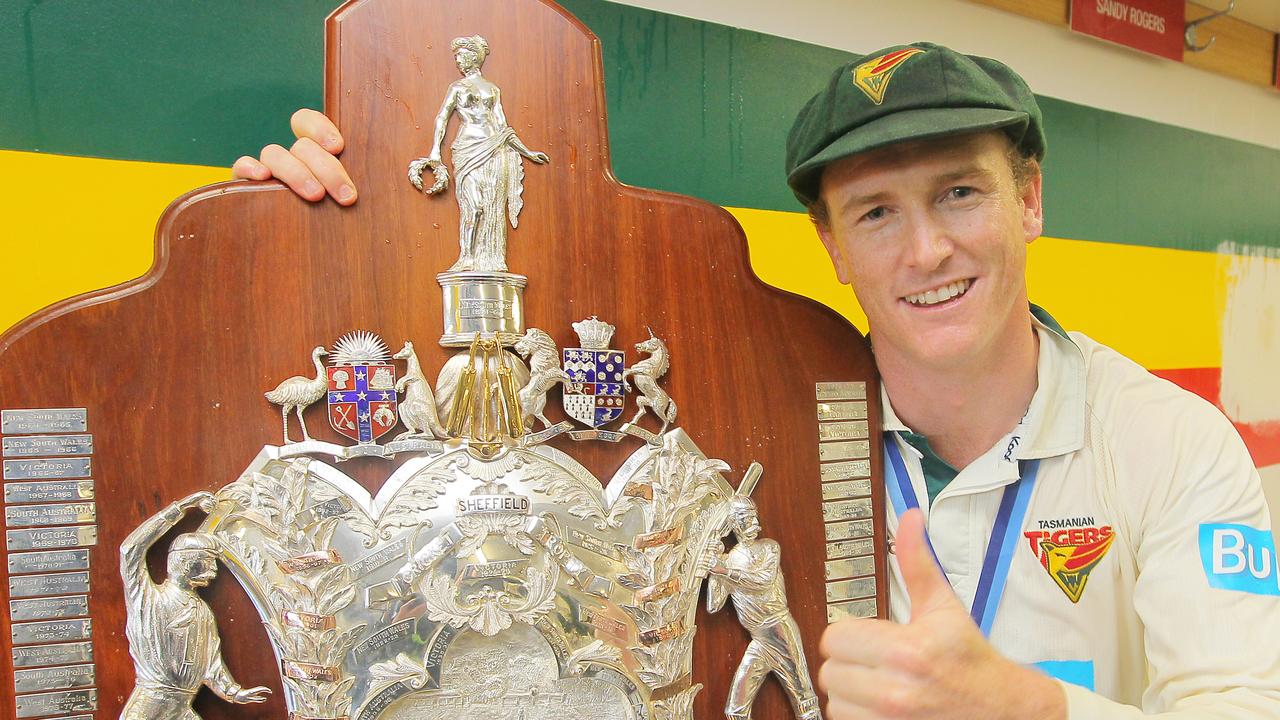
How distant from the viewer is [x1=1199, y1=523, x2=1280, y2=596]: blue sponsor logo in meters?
1.00

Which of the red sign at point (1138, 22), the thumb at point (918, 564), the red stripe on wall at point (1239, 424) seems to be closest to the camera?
the thumb at point (918, 564)

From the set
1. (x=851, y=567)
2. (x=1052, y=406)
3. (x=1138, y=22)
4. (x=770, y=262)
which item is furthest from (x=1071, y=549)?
(x=1138, y=22)

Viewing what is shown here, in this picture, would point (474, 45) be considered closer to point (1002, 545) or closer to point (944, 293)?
point (944, 293)

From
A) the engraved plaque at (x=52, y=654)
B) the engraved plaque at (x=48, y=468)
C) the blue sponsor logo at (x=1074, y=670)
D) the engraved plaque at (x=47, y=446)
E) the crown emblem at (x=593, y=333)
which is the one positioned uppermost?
the crown emblem at (x=593, y=333)

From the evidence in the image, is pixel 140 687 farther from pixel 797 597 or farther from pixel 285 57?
pixel 285 57

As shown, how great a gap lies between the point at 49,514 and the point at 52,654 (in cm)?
14

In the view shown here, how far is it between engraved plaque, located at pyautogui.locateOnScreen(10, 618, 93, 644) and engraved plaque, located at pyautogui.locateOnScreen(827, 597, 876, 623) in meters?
0.86

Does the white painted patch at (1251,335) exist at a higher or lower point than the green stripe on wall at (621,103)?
lower

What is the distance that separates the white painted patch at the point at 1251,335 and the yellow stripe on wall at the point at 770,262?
50 millimetres

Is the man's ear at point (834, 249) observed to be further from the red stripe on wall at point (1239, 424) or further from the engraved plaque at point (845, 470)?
the red stripe on wall at point (1239, 424)

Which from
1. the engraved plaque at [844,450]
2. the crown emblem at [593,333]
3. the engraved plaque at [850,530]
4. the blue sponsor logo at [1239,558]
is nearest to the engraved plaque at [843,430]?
the engraved plaque at [844,450]

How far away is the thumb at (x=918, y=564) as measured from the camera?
0.75 meters

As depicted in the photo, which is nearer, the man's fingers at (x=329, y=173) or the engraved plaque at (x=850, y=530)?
the man's fingers at (x=329, y=173)

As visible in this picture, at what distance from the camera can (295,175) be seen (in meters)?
0.91
